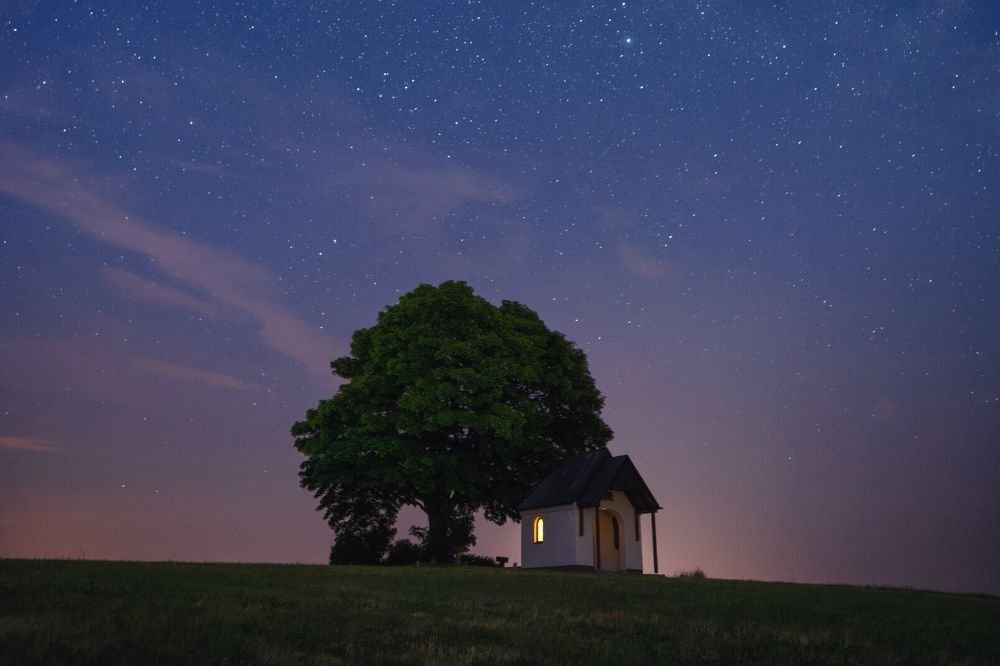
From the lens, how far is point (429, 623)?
16.9 metres

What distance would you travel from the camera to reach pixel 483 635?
15.7 m

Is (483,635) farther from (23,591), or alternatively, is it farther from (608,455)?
(608,455)

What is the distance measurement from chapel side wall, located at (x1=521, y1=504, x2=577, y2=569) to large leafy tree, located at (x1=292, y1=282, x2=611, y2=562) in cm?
194

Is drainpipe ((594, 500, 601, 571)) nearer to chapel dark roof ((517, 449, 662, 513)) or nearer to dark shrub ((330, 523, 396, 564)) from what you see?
chapel dark roof ((517, 449, 662, 513))

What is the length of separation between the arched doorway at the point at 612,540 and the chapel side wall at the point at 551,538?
115 inches

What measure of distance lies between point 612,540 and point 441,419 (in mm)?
12547

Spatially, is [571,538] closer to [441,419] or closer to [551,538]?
[551,538]

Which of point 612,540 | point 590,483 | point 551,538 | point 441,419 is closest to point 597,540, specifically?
point 551,538

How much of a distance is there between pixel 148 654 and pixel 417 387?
35834 mm

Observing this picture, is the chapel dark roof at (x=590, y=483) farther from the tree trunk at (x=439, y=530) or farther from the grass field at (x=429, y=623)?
the grass field at (x=429, y=623)

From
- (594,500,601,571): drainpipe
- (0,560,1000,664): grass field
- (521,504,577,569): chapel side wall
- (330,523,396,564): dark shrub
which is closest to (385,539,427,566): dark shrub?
(330,523,396,564): dark shrub

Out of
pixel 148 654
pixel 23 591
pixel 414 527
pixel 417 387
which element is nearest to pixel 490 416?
pixel 417 387

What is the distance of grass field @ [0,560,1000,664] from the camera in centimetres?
1352

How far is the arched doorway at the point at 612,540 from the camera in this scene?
163 feet
